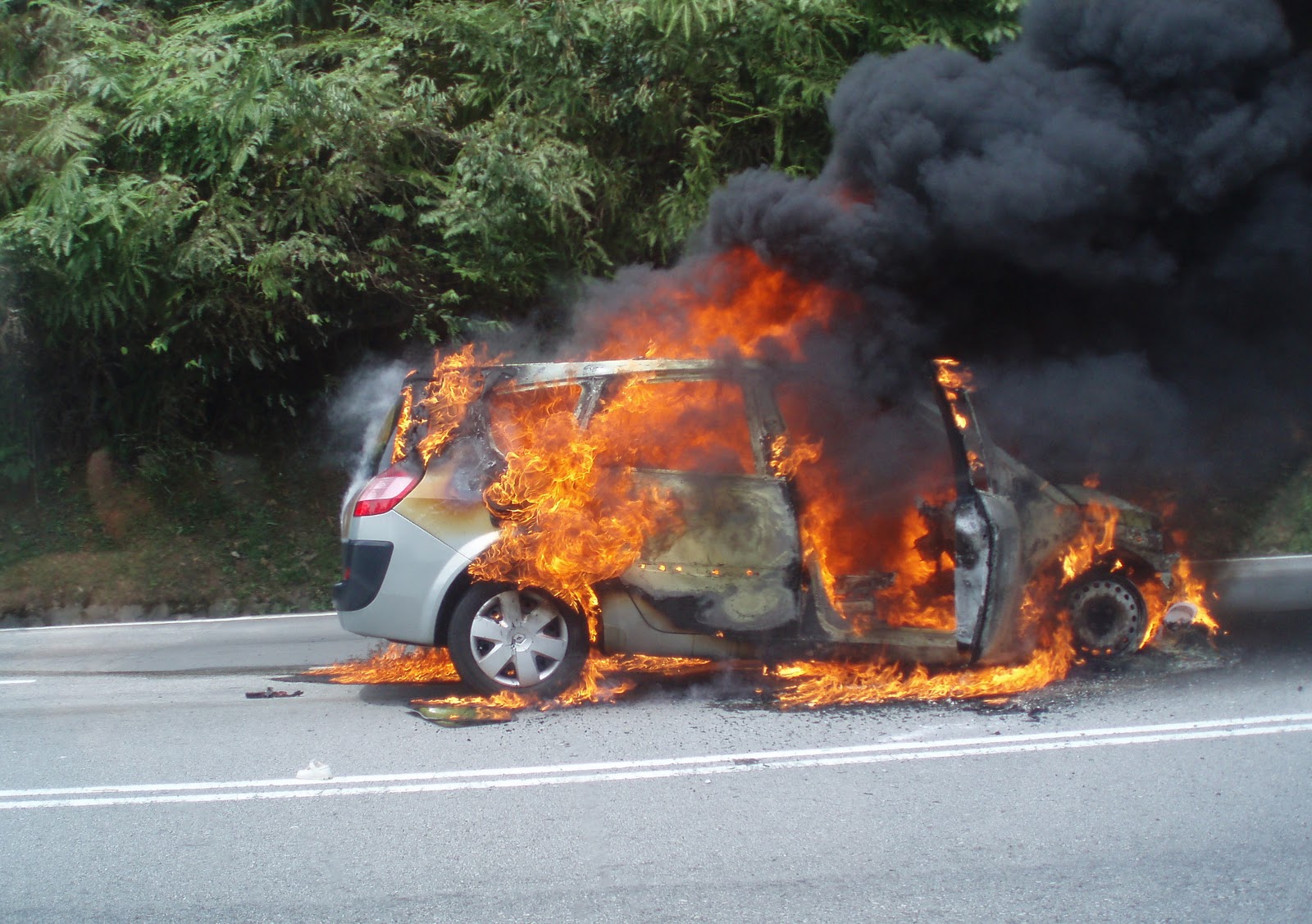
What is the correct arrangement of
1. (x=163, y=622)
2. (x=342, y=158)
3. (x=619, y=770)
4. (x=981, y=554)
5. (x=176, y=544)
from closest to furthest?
(x=619, y=770), (x=981, y=554), (x=342, y=158), (x=163, y=622), (x=176, y=544)

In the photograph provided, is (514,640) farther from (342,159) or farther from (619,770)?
(342,159)

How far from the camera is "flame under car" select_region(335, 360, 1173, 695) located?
549cm

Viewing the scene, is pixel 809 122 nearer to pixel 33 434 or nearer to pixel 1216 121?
pixel 1216 121

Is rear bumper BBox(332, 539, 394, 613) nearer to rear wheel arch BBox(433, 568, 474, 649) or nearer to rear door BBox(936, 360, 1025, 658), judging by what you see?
rear wheel arch BBox(433, 568, 474, 649)

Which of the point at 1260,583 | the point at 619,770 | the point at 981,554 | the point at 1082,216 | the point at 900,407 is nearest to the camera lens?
the point at 619,770

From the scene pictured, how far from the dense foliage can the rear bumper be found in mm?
4588

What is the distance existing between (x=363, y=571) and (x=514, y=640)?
2.70 ft

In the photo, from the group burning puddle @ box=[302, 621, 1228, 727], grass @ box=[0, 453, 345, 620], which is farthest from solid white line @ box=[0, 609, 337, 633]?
burning puddle @ box=[302, 621, 1228, 727]

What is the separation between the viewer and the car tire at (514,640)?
558 cm

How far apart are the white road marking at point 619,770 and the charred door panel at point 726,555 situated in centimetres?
77

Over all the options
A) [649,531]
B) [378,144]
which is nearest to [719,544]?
[649,531]

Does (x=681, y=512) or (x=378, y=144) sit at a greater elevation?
(x=378, y=144)

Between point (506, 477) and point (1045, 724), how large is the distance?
2.80 meters

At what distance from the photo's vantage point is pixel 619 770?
190 inches
